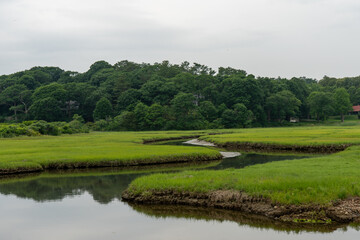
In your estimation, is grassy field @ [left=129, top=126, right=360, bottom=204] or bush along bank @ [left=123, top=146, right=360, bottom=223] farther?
grassy field @ [left=129, top=126, right=360, bottom=204]

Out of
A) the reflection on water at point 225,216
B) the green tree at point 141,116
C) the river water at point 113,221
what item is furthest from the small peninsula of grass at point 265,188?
the green tree at point 141,116

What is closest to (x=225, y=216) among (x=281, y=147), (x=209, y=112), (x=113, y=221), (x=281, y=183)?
(x=281, y=183)

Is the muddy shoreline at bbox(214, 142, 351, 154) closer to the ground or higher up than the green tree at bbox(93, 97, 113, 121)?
closer to the ground

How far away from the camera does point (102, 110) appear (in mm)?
113375

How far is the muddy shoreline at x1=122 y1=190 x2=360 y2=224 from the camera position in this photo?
51.4ft

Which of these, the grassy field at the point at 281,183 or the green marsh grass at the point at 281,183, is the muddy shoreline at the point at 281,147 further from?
the green marsh grass at the point at 281,183

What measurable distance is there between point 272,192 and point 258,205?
955 millimetres

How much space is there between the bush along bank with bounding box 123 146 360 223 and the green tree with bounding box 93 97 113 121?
93.2 metres

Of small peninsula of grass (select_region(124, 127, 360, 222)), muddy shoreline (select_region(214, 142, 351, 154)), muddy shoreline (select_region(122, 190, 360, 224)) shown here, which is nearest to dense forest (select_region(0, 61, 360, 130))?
muddy shoreline (select_region(214, 142, 351, 154))

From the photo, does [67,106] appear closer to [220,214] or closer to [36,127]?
[36,127]

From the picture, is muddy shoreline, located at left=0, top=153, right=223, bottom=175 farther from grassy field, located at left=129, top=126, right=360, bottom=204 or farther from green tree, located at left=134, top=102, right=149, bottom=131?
green tree, located at left=134, top=102, right=149, bottom=131

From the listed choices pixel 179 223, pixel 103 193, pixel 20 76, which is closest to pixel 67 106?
pixel 20 76

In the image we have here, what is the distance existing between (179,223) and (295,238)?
533 centimetres

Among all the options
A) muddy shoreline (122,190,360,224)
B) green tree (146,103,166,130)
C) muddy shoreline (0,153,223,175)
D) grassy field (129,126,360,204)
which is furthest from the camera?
green tree (146,103,166,130)
